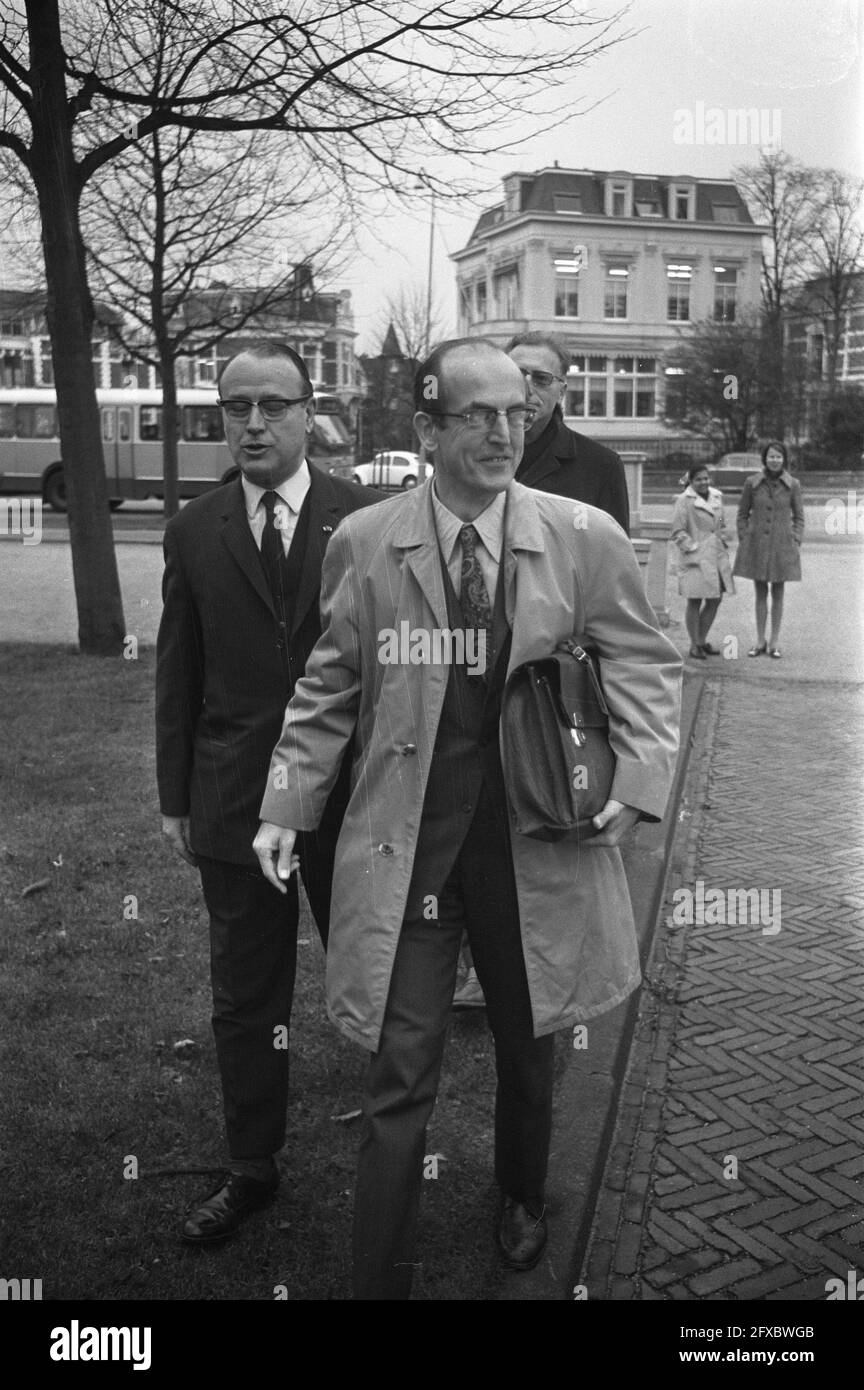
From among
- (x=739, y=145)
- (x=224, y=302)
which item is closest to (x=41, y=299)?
(x=224, y=302)

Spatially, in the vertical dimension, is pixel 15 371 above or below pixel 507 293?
above

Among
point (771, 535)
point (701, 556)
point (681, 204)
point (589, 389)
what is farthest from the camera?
point (589, 389)

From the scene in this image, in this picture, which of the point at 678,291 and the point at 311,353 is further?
the point at 311,353

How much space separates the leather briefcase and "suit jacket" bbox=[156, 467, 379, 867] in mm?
659

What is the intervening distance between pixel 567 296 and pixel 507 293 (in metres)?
0.51

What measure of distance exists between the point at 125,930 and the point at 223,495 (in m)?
2.25

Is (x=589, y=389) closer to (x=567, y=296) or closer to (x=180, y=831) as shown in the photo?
(x=567, y=296)

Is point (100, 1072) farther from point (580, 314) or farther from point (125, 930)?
point (580, 314)

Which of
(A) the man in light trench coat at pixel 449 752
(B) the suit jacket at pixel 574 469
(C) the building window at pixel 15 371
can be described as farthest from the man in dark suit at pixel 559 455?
(C) the building window at pixel 15 371

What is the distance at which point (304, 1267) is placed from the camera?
2.97 m

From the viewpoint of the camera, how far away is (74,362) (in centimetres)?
993

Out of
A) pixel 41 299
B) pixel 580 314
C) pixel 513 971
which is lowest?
pixel 513 971

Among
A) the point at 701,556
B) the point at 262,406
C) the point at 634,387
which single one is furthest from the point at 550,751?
the point at 634,387

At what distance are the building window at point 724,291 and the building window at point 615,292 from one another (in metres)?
0.59
